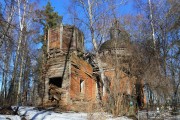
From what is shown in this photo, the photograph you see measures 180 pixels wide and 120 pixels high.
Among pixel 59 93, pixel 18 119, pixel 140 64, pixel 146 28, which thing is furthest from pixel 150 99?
pixel 18 119

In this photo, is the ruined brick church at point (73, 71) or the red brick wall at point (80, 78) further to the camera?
the red brick wall at point (80, 78)

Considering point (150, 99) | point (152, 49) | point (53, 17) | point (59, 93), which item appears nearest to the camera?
point (59, 93)

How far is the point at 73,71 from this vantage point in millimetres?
18875

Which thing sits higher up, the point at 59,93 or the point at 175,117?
the point at 59,93

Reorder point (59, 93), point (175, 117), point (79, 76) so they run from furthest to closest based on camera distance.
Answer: point (79, 76)
point (59, 93)
point (175, 117)

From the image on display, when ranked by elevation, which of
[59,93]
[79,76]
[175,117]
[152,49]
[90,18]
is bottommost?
[175,117]

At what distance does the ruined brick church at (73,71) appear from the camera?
18062 mm

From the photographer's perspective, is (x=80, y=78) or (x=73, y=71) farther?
(x=80, y=78)

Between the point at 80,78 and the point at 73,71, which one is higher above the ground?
the point at 73,71

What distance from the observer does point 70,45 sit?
21562mm

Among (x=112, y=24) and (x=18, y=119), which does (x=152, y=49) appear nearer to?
(x=112, y=24)

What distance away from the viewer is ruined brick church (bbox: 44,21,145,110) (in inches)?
711

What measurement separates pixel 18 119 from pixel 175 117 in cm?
909

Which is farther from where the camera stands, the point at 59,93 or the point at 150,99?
the point at 150,99
